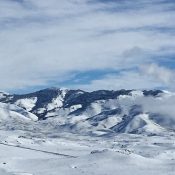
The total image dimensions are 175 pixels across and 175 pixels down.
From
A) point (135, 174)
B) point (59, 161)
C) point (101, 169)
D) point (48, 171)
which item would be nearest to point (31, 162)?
point (59, 161)

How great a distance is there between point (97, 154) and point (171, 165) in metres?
25.9

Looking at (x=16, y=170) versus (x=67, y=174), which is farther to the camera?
(x=16, y=170)

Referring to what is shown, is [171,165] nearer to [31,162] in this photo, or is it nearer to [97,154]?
[97,154]

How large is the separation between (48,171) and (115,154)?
25102 millimetres

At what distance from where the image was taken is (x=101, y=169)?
441ft

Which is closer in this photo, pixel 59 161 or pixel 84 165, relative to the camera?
pixel 84 165

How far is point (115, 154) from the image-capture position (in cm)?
15262

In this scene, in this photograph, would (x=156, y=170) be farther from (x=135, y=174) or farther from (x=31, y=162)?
(x=31, y=162)

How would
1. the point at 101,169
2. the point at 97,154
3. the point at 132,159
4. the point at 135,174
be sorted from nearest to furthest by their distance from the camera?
1. the point at 135,174
2. the point at 101,169
3. the point at 132,159
4. the point at 97,154

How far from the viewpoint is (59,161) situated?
495 ft

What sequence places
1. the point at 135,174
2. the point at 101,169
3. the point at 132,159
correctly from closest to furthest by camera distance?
the point at 135,174 < the point at 101,169 < the point at 132,159

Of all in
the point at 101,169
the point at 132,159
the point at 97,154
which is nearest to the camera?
the point at 101,169

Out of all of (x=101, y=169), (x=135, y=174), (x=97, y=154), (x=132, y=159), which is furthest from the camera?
(x=97, y=154)

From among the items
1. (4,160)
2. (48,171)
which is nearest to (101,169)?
(48,171)
